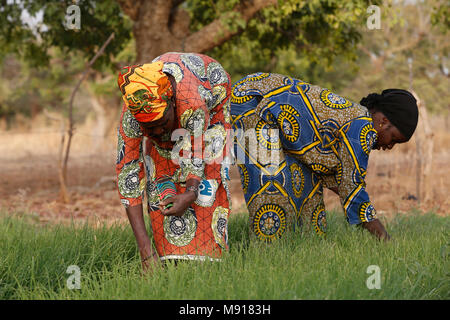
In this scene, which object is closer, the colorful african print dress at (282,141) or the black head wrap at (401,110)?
the black head wrap at (401,110)

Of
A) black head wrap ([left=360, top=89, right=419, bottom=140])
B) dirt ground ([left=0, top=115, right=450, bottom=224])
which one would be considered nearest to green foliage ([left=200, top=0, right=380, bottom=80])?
dirt ground ([left=0, top=115, right=450, bottom=224])

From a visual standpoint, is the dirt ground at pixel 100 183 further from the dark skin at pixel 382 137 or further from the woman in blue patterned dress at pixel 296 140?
the dark skin at pixel 382 137

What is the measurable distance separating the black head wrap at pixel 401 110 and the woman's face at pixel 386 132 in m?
0.03

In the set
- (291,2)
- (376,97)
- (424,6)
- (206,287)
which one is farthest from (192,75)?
(424,6)

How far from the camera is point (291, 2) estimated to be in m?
6.87

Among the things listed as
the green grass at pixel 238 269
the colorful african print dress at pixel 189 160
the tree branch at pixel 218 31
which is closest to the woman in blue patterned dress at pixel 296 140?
the green grass at pixel 238 269

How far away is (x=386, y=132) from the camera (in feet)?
11.8

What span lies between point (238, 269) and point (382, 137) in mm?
1407

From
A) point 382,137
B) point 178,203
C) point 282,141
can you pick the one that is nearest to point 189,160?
point 178,203

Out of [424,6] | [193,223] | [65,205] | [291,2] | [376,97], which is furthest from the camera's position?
[424,6]

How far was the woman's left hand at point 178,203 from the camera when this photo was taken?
114 inches

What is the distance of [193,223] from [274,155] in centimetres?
89
